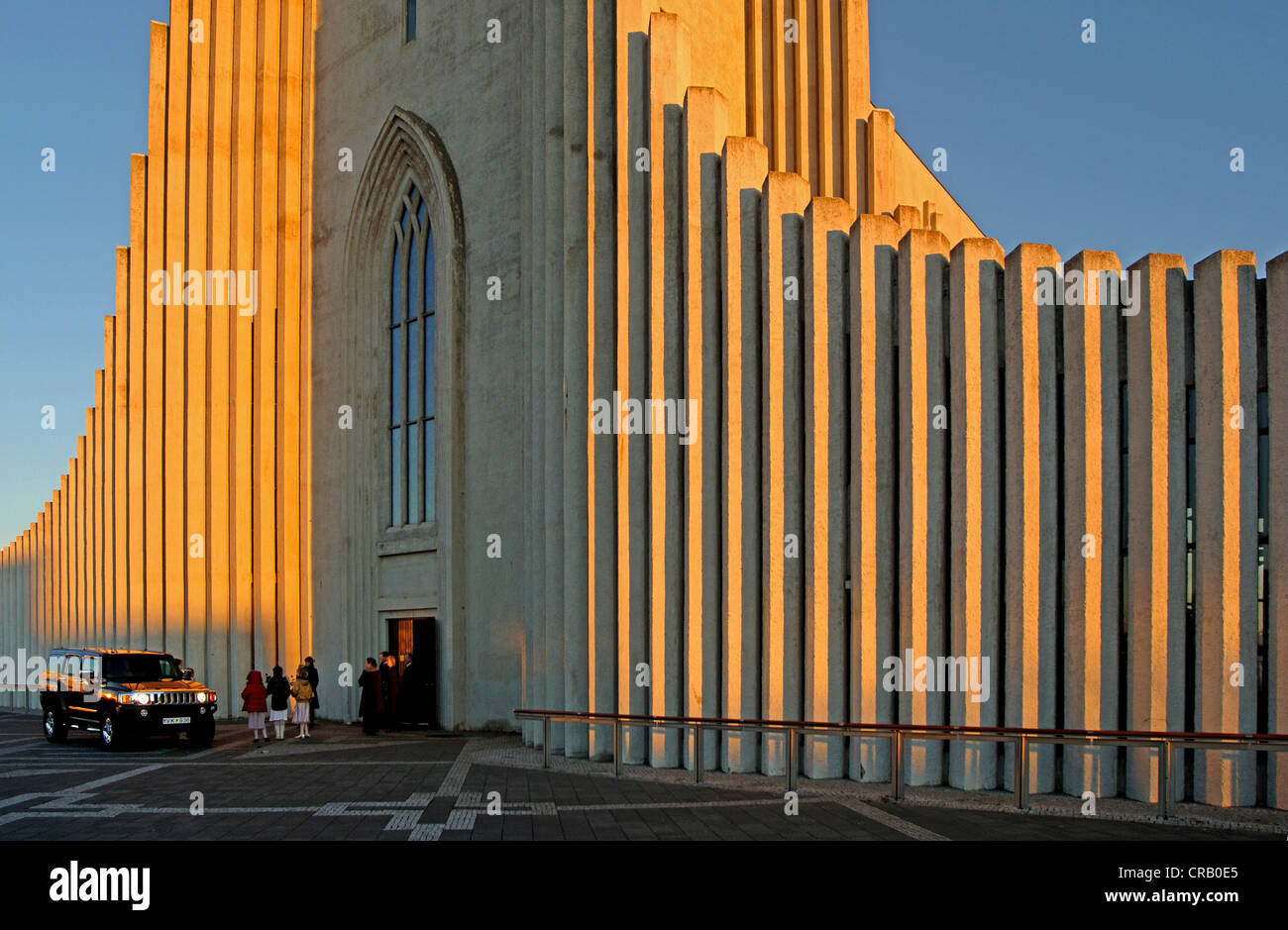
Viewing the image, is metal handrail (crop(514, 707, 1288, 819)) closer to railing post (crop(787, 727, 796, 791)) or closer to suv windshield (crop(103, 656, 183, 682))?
railing post (crop(787, 727, 796, 791))

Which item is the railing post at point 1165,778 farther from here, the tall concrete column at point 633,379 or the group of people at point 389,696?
the group of people at point 389,696

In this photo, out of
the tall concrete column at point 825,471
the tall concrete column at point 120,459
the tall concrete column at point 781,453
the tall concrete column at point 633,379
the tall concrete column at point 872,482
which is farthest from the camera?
the tall concrete column at point 120,459

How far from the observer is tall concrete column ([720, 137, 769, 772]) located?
1546cm

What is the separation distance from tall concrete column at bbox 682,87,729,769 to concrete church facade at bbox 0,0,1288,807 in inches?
1.9

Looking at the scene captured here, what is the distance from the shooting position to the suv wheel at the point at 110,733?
20.2m

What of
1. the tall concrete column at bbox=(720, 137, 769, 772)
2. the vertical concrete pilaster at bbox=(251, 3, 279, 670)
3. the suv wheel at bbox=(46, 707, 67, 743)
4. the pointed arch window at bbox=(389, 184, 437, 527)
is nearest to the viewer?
the tall concrete column at bbox=(720, 137, 769, 772)

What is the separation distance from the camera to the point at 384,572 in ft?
83.6

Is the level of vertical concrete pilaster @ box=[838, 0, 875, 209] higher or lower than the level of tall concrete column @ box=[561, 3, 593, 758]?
higher

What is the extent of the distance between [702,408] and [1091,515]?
5182 millimetres

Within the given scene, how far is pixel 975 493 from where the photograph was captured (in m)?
13.9

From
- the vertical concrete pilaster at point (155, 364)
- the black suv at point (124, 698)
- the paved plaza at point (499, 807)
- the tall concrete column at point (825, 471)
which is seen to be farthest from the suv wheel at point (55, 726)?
the tall concrete column at point (825, 471)

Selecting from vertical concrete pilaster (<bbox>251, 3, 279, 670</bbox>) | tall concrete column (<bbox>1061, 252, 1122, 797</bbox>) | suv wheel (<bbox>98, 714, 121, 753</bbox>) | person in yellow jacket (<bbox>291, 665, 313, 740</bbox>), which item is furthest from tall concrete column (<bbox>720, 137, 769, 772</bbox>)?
vertical concrete pilaster (<bbox>251, 3, 279, 670</bbox>)

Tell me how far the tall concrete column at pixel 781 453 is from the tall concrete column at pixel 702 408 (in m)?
0.78
